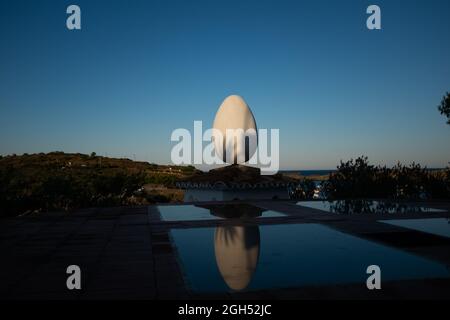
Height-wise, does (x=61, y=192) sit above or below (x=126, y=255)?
above

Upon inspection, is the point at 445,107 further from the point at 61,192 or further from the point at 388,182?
the point at 61,192

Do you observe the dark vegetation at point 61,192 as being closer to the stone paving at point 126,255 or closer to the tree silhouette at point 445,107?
the stone paving at point 126,255

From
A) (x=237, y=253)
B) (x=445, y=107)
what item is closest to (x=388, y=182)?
(x=445, y=107)

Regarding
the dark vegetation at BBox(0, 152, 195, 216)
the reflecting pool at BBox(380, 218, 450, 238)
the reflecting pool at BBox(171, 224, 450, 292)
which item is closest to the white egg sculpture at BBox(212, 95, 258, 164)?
the dark vegetation at BBox(0, 152, 195, 216)

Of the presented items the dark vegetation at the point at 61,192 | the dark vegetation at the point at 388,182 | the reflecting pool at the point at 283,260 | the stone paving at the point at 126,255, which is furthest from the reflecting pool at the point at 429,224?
the dark vegetation at the point at 61,192

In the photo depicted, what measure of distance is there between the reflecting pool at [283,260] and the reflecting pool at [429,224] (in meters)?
1.86

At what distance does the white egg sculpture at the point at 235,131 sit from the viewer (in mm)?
20156

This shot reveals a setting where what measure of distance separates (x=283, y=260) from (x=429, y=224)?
5.14 m

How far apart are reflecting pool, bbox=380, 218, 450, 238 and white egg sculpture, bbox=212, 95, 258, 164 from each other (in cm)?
1159

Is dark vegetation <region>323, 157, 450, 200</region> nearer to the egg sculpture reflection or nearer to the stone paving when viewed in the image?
the stone paving

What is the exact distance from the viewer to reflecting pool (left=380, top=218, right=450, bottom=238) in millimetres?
7832

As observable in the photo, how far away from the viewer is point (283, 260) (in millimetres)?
5461
